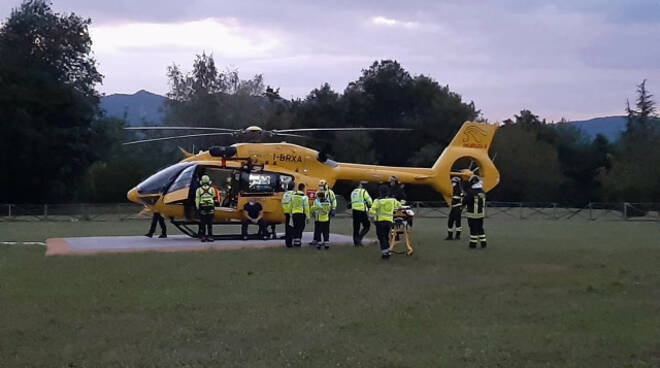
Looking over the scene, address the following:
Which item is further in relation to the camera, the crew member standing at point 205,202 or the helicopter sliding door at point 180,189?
the helicopter sliding door at point 180,189

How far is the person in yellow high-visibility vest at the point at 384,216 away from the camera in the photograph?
65.5ft

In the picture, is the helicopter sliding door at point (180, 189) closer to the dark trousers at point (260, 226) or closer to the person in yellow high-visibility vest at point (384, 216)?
the dark trousers at point (260, 226)

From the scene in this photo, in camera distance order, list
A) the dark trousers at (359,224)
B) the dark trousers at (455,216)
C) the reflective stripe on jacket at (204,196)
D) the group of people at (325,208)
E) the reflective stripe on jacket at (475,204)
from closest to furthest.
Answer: the reflective stripe on jacket at (475,204), the group of people at (325,208), the dark trousers at (359,224), the reflective stripe on jacket at (204,196), the dark trousers at (455,216)

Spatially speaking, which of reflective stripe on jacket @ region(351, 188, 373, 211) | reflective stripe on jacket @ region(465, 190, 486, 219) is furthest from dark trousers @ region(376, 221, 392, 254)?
reflective stripe on jacket @ region(465, 190, 486, 219)

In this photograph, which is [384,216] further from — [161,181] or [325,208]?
[161,181]

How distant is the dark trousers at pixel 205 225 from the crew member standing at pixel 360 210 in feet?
13.6

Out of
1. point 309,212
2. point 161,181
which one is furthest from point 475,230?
point 161,181

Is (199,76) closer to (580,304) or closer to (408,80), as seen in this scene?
(408,80)

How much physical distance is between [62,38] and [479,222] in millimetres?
49136

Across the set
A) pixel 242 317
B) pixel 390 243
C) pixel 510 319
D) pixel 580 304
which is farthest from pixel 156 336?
pixel 390 243

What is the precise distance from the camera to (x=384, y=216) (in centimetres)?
1992

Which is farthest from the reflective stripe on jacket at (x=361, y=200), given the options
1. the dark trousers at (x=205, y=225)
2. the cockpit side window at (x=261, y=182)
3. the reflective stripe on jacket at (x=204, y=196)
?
the cockpit side window at (x=261, y=182)

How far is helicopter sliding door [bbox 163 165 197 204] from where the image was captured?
25.8m

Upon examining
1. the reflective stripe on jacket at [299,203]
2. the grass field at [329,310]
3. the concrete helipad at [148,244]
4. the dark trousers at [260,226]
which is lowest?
the concrete helipad at [148,244]
